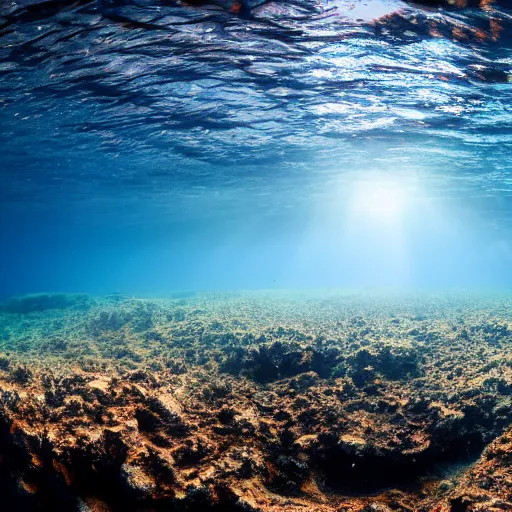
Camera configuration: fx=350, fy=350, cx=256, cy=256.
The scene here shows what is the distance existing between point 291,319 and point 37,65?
650 inches

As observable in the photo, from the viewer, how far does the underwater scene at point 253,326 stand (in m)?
4.25

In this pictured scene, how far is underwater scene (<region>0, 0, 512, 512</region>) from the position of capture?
4.25 metres

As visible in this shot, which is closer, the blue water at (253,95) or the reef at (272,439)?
the reef at (272,439)

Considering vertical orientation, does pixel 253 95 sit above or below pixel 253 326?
above

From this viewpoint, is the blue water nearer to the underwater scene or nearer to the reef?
the underwater scene

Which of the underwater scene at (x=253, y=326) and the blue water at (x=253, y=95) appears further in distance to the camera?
the blue water at (x=253, y=95)

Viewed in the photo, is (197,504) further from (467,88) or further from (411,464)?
(467,88)

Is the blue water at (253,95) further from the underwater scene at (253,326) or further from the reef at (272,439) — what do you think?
the reef at (272,439)

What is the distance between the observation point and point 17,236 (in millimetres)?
74562

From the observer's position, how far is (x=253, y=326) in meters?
17.5

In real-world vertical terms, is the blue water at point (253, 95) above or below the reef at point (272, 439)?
above

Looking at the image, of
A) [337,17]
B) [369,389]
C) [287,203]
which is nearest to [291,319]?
[369,389]

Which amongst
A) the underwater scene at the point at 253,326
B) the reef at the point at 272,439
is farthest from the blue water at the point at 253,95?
the reef at the point at 272,439

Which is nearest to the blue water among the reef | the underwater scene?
the underwater scene
